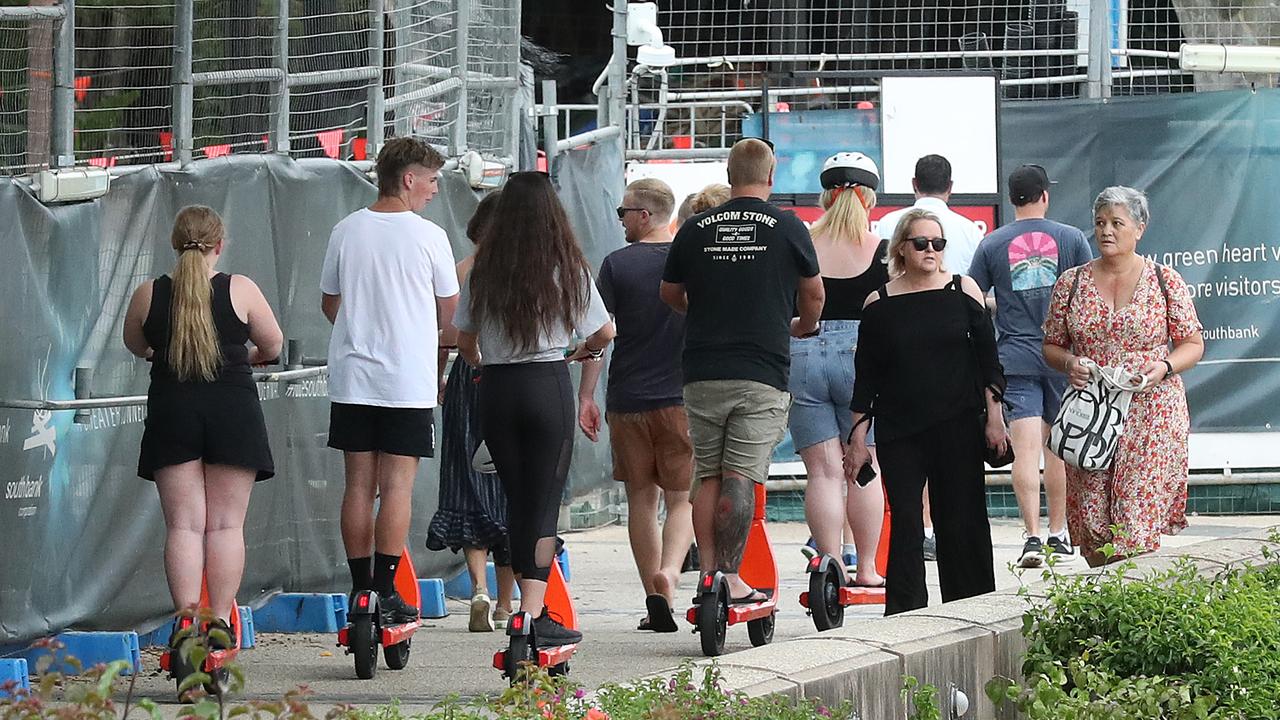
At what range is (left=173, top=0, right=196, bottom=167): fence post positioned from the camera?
7.74 metres

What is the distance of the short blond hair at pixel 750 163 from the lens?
7.42m

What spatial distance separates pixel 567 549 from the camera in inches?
461

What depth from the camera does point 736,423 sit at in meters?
7.24

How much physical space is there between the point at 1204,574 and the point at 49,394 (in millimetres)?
3821

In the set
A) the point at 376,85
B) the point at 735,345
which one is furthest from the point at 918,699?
the point at 376,85

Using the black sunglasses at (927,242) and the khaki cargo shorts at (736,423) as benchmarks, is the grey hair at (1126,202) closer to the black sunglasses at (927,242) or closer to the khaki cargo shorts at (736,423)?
the black sunglasses at (927,242)

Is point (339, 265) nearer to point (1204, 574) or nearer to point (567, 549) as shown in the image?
point (1204, 574)

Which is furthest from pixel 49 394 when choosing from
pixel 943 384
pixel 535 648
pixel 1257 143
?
pixel 1257 143

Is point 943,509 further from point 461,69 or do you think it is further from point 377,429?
point 461,69

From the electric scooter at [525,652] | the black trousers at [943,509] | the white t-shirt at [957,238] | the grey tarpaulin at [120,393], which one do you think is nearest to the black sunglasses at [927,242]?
the black trousers at [943,509]

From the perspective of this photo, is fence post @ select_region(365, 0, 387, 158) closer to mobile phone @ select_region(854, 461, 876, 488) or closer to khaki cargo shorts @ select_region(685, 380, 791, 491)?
khaki cargo shorts @ select_region(685, 380, 791, 491)

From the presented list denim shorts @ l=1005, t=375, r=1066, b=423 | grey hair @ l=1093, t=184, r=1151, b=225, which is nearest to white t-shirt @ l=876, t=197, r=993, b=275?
denim shorts @ l=1005, t=375, r=1066, b=423

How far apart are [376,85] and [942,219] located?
286 centimetres

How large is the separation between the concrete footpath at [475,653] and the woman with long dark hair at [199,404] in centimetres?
43
